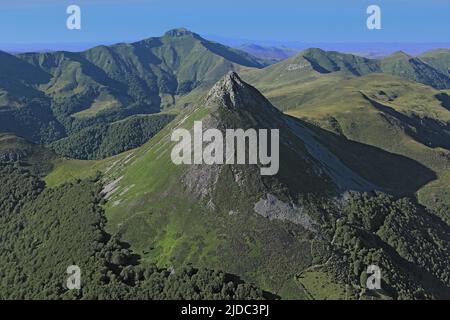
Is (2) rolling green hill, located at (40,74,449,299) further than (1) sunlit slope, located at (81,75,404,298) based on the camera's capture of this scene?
No

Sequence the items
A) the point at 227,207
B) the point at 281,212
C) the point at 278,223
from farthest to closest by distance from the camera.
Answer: the point at 227,207
the point at 281,212
the point at 278,223

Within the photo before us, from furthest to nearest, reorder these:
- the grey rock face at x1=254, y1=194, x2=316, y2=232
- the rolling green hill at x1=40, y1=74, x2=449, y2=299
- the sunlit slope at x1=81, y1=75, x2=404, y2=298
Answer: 1. the grey rock face at x1=254, y1=194, x2=316, y2=232
2. the sunlit slope at x1=81, y1=75, x2=404, y2=298
3. the rolling green hill at x1=40, y1=74, x2=449, y2=299

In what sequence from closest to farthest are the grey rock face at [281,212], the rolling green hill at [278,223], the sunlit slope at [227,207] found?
the rolling green hill at [278,223] → the sunlit slope at [227,207] → the grey rock face at [281,212]

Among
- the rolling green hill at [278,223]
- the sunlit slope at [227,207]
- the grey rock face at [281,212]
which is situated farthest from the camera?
the grey rock face at [281,212]

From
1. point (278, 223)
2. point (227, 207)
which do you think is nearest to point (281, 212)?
point (278, 223)

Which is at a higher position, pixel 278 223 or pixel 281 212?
pixel 281 212

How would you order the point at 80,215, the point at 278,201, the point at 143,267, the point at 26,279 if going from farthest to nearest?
the point at 80,215, the point at 278,201, the point at 26,279, the point at 143,267

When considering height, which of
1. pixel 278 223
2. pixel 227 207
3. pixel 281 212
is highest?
pixel 227 207

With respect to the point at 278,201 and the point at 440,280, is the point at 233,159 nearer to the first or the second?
the point at 278,201

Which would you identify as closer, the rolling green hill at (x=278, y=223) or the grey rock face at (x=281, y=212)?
the rolling green hill at (x=278, y=223)

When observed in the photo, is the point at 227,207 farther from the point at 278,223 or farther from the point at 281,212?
the point at 281,212
